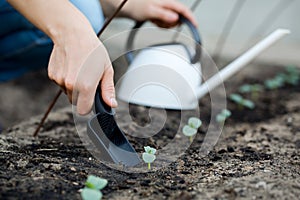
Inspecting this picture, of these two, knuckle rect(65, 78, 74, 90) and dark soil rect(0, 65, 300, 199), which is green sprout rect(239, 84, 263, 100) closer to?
dark soil rect(0, 65, 300, 199)

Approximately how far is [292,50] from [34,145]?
1.64 m

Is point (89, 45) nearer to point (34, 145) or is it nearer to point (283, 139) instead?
point (34, 145)

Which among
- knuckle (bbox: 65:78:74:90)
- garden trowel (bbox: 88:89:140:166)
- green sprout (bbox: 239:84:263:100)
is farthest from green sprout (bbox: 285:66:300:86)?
knuckle (bbox: 65:78:74:90)

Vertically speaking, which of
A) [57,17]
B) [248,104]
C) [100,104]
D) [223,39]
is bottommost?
[223,39]

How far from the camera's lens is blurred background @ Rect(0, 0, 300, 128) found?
74.5 inches

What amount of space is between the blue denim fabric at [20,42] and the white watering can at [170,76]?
20 cm

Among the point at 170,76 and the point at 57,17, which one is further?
the point at 170,76

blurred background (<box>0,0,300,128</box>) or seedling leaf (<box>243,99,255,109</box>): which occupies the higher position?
seedling leaf (<box>243,99,255,109</box>)

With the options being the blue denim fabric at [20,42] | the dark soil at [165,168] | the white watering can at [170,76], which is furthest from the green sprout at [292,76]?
the blue denim fabric at [20,42]

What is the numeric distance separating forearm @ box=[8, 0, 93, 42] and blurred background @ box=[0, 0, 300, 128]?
2.69ft

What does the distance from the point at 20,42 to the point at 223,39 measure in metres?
1.22

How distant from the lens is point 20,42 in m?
1.45

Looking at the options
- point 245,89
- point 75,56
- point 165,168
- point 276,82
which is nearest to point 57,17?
point 75,56

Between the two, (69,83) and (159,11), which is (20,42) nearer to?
(159,11)
